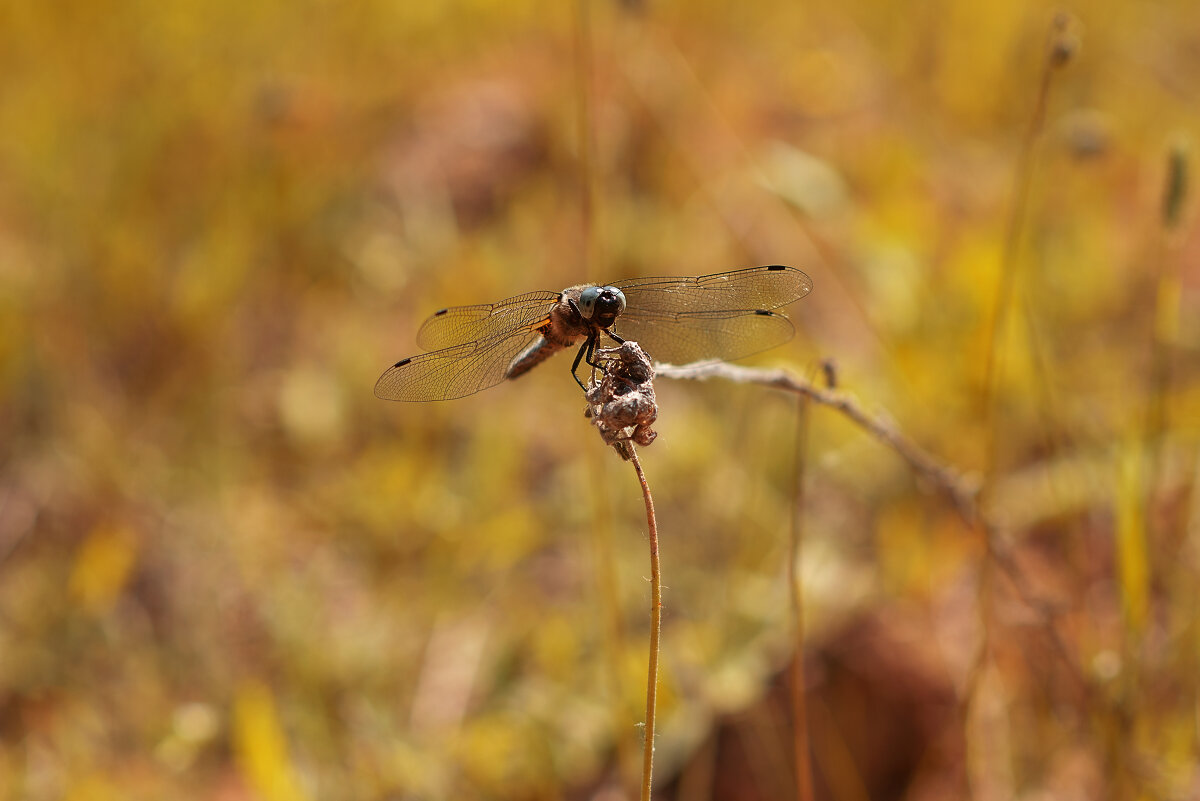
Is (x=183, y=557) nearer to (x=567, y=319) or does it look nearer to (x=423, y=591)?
(x=423, y=591)

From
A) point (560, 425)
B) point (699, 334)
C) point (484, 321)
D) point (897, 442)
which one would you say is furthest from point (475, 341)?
point (560, 425)

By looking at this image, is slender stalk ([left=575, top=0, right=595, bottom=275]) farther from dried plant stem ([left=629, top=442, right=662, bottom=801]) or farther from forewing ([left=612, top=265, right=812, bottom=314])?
dried plant stem ([left=629, top=442, right=662, bottom=801])

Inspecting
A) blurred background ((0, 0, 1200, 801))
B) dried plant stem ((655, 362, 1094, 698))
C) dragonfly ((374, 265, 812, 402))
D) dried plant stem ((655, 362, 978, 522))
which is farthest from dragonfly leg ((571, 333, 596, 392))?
dried plant stem ((655, 362, 978, 522))

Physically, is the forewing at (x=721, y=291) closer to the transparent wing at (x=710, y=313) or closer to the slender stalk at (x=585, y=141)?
the transparent wing at (x=710, y=313)

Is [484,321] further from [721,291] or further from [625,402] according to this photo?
[625,402]

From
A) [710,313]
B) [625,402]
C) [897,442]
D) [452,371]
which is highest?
[710,313]

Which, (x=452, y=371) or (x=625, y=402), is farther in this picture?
(x=452, y=371)
